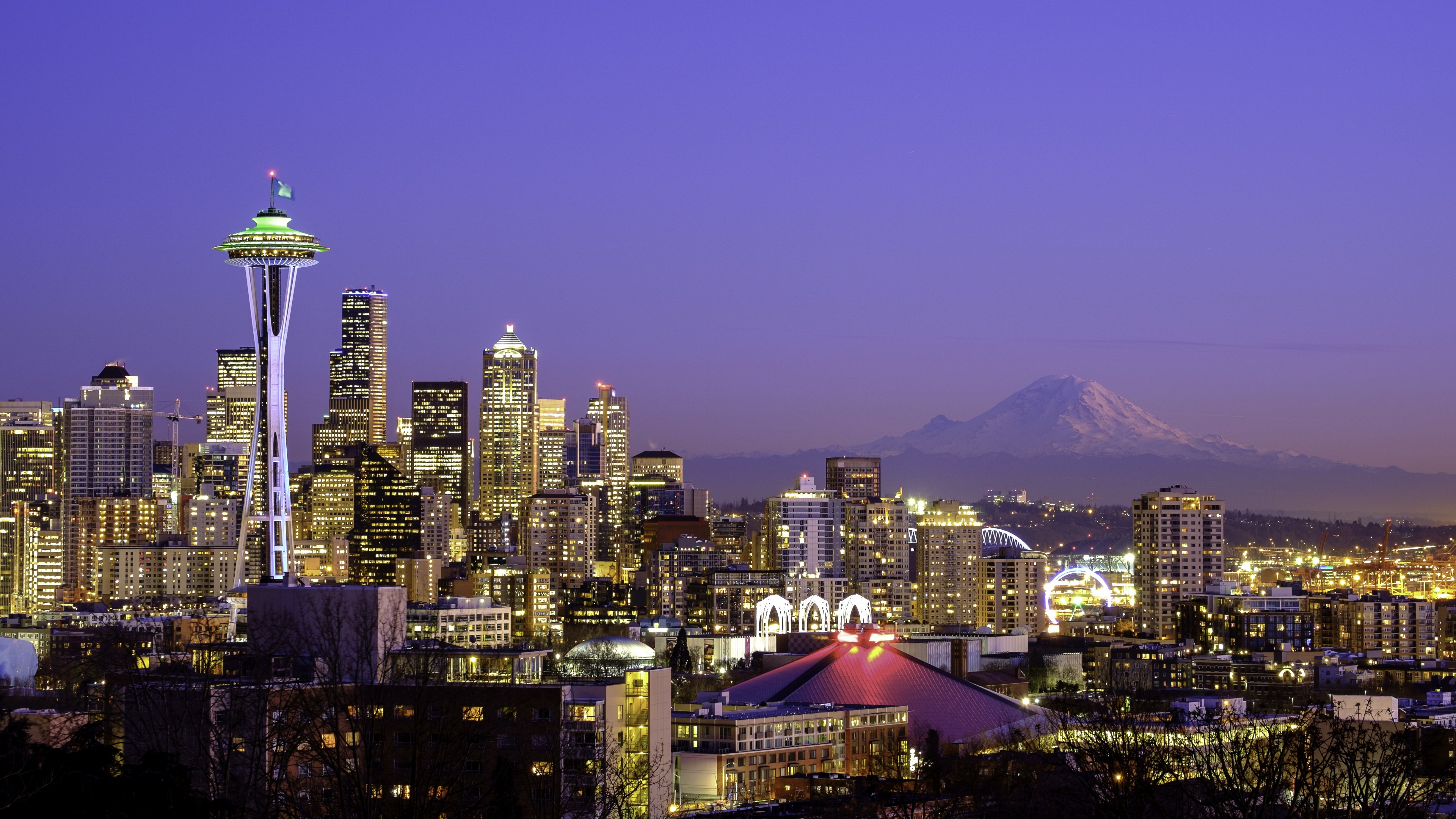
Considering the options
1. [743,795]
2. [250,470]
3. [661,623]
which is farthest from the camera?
[661,623]

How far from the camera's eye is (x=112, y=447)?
183125mm

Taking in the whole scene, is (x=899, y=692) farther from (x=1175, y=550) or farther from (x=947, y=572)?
(x=947, y=572)

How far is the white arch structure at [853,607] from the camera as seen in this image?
4478 inches

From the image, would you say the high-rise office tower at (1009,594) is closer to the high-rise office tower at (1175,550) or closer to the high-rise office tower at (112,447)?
the high-rise office tower at (1175,550)

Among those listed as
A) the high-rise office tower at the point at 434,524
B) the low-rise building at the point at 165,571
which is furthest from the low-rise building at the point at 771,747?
the high-rise office tower at the point at 434,524

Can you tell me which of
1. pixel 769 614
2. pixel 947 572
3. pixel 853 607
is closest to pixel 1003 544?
pixel 947 572

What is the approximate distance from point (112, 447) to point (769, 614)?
77799 millimetres

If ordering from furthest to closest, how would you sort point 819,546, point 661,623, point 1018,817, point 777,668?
point 819,546 → point 661,623 → point 777,668 → point 1018,817

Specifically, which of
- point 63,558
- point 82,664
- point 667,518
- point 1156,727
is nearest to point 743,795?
point 1156,727

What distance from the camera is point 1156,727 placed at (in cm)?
5050

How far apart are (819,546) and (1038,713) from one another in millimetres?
80878

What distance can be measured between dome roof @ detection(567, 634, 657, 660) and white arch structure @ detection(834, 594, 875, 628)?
11322mm

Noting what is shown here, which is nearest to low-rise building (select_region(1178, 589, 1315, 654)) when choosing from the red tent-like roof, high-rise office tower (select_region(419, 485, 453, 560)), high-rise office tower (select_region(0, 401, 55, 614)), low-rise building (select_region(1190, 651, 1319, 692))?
low-rise building (select_region(1190, 651, 1319, 692))

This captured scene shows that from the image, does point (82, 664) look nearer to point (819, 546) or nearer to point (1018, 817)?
point (1018, 817)
